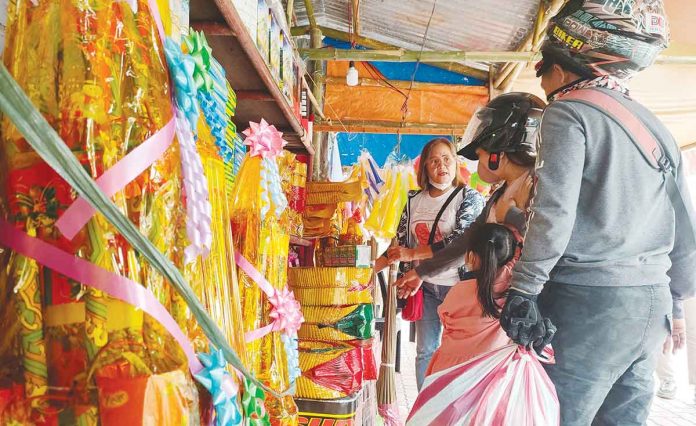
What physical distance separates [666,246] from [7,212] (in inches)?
57.8

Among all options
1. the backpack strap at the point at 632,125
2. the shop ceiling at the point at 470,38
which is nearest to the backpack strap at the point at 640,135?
the backpack strap at the point at 632,125

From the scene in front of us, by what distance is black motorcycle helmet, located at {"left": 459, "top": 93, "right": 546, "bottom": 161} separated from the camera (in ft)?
6.14

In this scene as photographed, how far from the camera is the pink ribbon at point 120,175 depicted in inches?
19.2

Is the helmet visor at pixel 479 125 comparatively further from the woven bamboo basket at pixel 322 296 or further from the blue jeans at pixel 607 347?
the woven bamboo basket at pixel 322 296

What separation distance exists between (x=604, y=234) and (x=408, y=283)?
1.17 meters

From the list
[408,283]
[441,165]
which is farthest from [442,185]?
A: [408,283]

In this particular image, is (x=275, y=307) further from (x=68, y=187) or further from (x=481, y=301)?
(x=68, y=187)

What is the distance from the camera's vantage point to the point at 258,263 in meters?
1.20

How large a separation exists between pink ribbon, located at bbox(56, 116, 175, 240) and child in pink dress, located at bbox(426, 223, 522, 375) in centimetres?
117

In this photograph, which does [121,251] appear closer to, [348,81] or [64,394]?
[64,394]

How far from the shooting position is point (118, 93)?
21.3 inches

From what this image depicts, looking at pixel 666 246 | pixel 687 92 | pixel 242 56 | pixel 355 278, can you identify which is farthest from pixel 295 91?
pixel 687 92

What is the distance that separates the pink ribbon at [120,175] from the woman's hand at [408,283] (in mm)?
1820

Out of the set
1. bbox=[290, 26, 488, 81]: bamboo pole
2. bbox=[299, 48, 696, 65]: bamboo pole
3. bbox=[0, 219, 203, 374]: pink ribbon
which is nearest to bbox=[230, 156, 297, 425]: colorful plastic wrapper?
bbox=[0, 219, 203, 374]: pink ribbon
